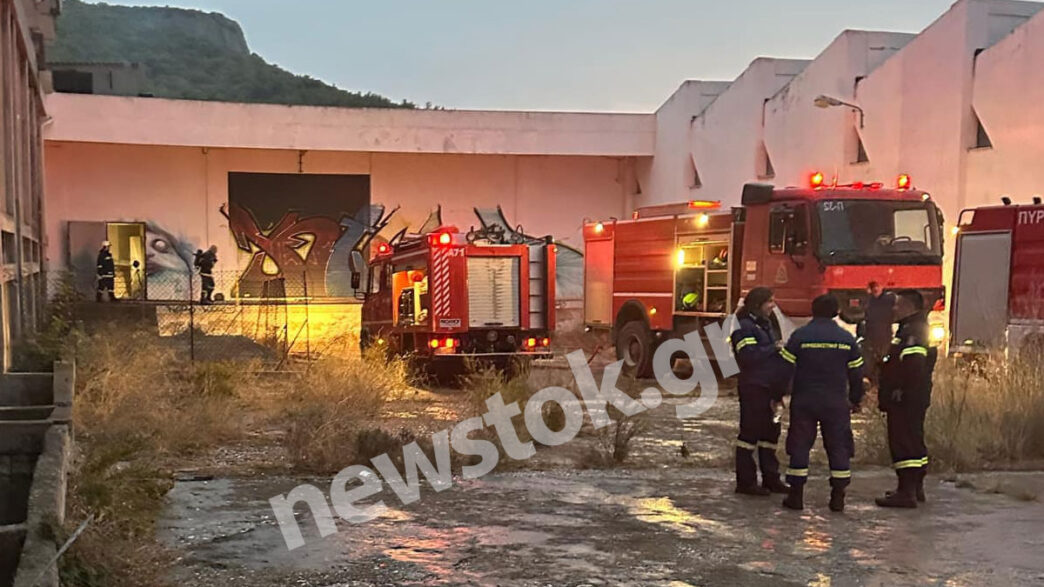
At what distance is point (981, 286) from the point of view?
13188 mm

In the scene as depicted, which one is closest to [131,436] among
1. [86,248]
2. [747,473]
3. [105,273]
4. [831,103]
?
[747,473]

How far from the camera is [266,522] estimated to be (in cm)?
634

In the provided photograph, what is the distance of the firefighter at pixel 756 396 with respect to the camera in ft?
23.4

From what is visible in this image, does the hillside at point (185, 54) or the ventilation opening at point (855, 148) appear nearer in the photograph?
the ventilation opening at point (855, 148)

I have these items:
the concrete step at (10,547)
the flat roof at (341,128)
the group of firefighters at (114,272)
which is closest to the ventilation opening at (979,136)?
the flat roof at (341,128)

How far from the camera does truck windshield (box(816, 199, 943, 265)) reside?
11.9 m

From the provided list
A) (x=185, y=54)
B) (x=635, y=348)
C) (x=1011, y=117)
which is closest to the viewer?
(x=1011, y=117)

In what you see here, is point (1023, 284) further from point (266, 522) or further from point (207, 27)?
point (207, 27)

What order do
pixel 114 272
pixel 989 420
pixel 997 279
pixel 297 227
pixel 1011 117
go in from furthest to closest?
1. pixel 297 227
2. pixel 114 272
3. pixel 1011 117
4. pixel 997 279
5. pixel 989 420

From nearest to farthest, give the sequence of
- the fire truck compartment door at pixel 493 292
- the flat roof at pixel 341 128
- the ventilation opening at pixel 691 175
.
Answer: the fire truck compartment door at pixel 493 292
the flat roof at pixel 341 128
the ventilation opening at pixel 691 175

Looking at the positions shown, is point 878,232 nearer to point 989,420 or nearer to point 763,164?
point 989,420

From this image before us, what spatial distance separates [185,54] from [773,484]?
77.5 m

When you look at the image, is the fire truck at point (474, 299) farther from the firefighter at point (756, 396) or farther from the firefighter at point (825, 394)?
the firefighter at point (825, 394)

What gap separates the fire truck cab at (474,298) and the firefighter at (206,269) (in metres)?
9.98
